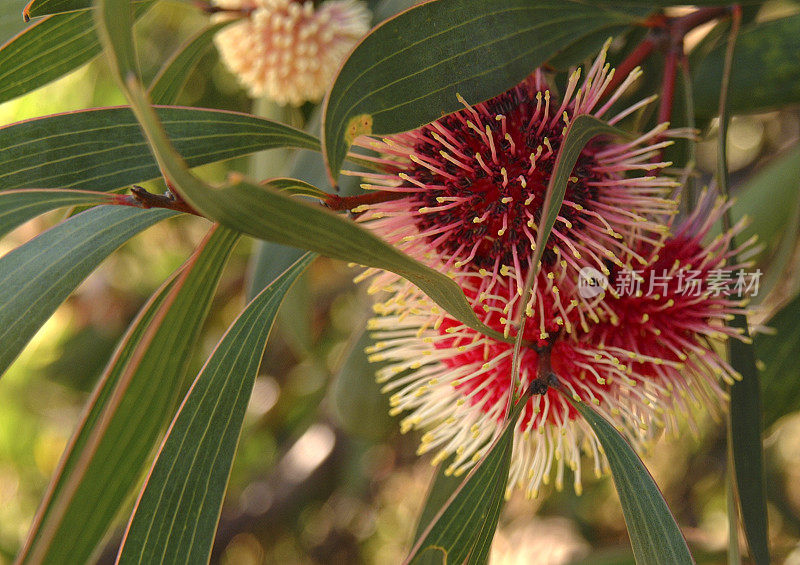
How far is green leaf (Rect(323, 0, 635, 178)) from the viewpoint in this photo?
48cm

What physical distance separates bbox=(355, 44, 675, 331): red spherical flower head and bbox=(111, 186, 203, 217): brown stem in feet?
0.48

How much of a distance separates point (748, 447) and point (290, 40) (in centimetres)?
78

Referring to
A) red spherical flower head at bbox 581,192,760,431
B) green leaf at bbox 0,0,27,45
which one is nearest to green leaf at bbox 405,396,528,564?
red spherical flower head at bbox 581,192,760,431

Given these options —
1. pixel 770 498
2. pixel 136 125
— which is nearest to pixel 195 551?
pixel 136 125

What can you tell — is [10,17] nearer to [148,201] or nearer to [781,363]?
[148,201]

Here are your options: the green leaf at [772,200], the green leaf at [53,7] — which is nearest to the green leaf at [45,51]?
the green leaf at [53,7]

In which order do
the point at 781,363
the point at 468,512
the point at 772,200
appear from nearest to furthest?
the point at 468,512 → the point at 781,363 → the point at 772,200

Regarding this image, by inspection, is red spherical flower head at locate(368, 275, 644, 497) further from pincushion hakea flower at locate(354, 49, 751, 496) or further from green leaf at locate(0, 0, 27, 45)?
green leaf at locate(0, 0, 27, 45)

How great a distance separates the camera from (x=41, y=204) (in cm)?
49

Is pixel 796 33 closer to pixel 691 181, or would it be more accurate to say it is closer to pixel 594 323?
pixel 691 181

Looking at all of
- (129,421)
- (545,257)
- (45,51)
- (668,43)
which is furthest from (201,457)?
(668,43)

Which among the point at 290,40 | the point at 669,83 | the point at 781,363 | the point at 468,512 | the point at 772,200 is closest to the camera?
the point at 468,512

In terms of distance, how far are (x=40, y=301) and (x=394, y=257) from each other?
307 mm

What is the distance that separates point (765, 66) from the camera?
88 centimetres
